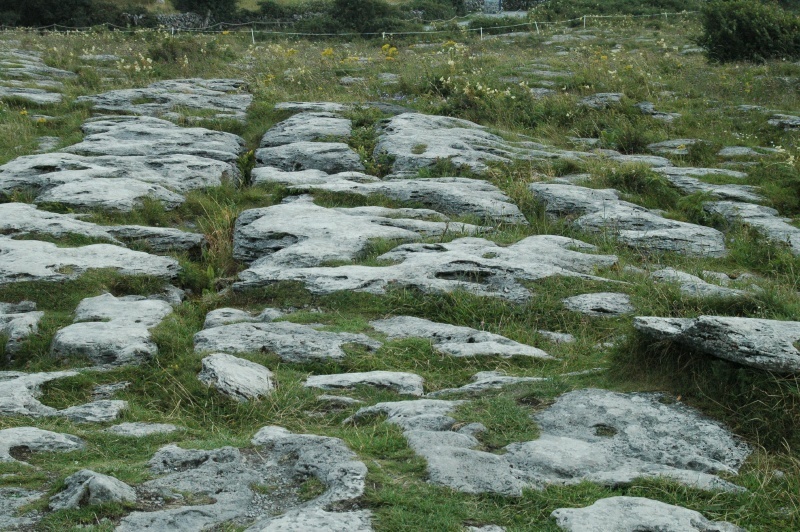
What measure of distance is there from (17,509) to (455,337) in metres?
3.76

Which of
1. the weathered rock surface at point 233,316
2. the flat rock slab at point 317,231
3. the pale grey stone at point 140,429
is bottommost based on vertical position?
the pale grey stone at point 140,429

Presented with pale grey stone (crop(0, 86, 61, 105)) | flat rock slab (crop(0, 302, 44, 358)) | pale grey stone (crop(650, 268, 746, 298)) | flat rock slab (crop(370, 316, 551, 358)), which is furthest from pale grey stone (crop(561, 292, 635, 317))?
pale grey stone (crop(0, 86, 61, 105))

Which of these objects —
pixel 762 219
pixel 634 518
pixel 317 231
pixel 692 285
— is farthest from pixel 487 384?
pixel 762 219

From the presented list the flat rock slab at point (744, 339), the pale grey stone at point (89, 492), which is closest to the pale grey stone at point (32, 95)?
the pale grey stone at point (89, 492)

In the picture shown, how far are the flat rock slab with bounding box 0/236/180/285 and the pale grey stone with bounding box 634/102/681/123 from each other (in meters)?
9.51

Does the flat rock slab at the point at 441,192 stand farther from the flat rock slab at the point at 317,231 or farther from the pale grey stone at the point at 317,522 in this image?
the pale grey stone at the point at 317,522

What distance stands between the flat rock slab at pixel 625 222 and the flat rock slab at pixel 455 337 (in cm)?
310

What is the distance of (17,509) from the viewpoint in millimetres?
4223

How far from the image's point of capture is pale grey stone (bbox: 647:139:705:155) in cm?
1327

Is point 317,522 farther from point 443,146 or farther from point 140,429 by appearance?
point 443,146

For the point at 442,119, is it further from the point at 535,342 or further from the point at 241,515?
the point at 241,515

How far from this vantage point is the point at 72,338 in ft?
22.3

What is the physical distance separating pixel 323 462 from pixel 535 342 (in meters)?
2.98

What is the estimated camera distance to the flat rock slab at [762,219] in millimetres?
9557
